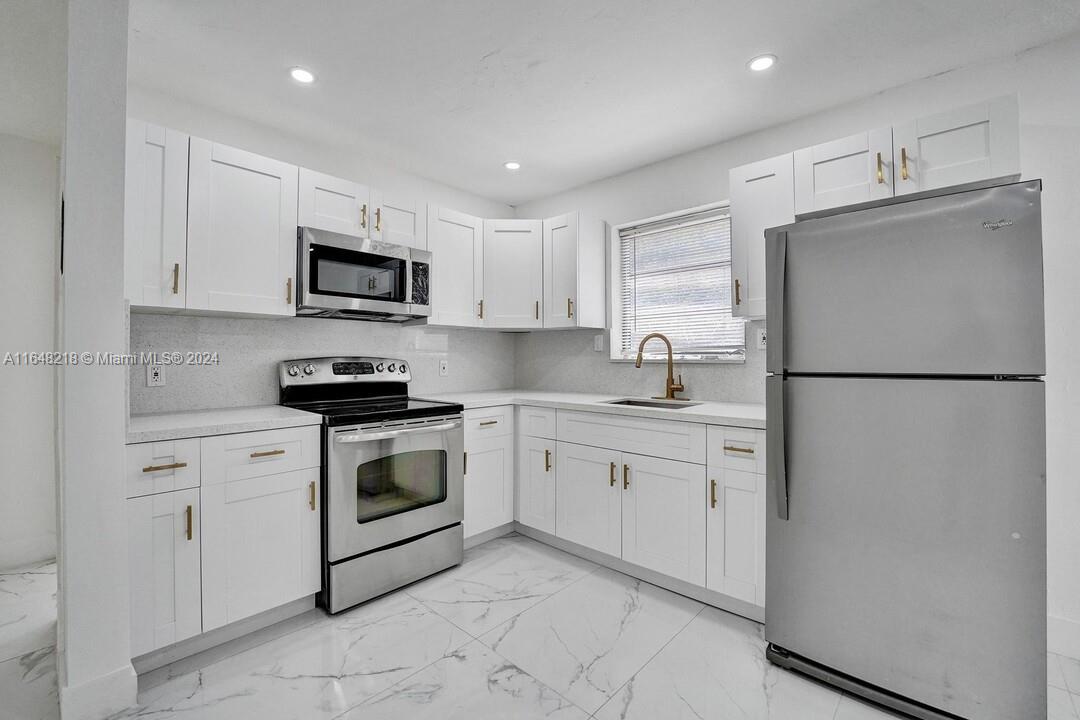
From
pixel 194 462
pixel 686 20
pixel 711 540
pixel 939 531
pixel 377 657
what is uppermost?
pixel 686 20

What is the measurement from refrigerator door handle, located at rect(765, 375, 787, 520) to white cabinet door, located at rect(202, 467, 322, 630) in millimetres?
1966

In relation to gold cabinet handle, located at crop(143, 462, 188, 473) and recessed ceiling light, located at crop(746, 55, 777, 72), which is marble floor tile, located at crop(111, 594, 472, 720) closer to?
gold cabinet handle, located at crop(143, 462, 188, 473)

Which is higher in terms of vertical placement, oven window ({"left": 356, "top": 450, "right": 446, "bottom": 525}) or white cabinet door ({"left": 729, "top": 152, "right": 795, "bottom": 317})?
white cabinet door ({"left": 729, "top": 152, "right": 795, "bottom": 317})

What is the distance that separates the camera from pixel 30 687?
5.80 feet

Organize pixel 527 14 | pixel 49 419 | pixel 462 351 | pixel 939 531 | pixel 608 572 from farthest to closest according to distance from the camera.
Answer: pixel 462 351, pixel 49 419, pixel 608 572, pixel 527 14, pixel 939 531

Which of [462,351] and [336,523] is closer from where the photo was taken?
[336,523]

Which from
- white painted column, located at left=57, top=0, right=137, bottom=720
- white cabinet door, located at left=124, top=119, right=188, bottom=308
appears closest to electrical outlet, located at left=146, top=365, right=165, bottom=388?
white cabinet door, located at left=124, top=119, right=188, bottom=308

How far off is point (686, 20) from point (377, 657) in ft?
9.05

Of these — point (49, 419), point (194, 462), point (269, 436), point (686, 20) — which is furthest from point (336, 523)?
point (686, 20)

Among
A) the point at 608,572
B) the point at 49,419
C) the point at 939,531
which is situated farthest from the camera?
the point at 49,419

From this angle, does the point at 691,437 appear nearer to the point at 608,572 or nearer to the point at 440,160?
the point at 608,572

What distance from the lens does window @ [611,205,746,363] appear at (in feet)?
9.87

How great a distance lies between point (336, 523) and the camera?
2.27 meters

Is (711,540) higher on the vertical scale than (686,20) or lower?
lower
